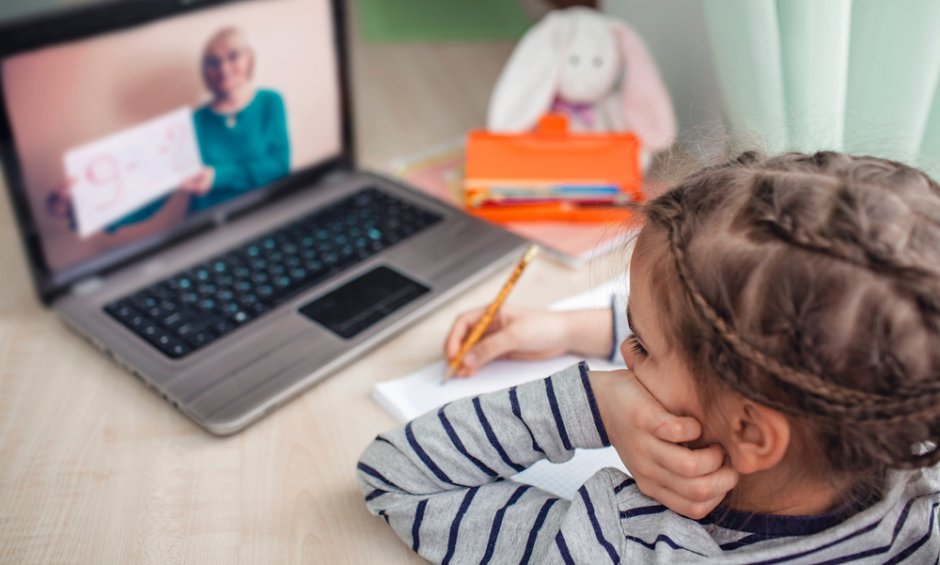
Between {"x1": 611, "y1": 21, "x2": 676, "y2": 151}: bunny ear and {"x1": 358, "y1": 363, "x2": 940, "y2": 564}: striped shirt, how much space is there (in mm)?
→ 496

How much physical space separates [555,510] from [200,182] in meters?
0.52

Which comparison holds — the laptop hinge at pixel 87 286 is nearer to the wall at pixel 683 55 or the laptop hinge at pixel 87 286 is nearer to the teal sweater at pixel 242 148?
the teal sweater at pixel 242 148

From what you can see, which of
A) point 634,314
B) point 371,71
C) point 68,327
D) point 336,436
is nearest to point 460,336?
point 336,436

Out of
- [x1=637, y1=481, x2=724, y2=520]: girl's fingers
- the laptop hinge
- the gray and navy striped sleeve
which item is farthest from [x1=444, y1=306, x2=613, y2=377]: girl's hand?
the laptop hinge

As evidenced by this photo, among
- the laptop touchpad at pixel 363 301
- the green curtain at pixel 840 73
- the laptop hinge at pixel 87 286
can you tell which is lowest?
the laptop touchpad at pixel 363 301

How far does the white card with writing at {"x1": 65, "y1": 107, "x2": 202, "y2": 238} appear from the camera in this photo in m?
0.78

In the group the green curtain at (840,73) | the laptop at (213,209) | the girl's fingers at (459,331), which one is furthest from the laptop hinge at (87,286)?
the green curtain at (840,73)

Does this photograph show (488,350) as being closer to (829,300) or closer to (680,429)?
(680,429)

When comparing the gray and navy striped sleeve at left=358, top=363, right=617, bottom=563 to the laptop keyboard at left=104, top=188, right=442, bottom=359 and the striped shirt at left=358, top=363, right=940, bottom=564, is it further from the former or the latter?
the laptop keyboard at left=104, top=188, right=442, bottom=359

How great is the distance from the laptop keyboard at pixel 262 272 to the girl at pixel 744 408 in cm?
23

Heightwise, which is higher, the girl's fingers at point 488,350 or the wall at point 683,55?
the wall at point 683,55

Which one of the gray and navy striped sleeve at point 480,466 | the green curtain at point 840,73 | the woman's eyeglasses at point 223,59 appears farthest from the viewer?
the woman's eyeglasses at point 223,59

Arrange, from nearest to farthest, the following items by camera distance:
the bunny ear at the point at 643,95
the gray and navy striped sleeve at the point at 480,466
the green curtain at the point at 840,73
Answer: the gray and navy striped sleeve at the point at 480,466 < the green curtain at the point at 840,73 < the bunny ear at the point at 643,95

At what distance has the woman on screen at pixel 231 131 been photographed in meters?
0.85
